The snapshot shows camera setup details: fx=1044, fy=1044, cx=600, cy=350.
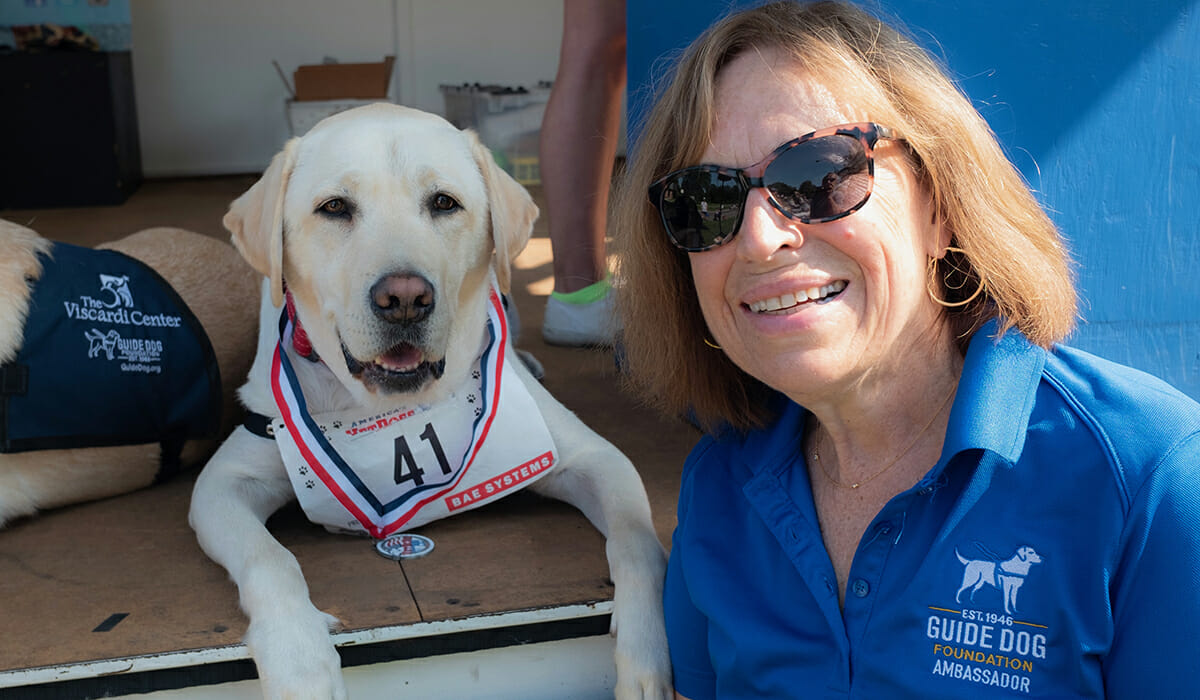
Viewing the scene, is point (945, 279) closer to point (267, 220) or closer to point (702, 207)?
point (702, 207)

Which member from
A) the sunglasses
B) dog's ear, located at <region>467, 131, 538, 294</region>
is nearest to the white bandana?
dog's ear, located at <region>467, 131, 538, 294</region>

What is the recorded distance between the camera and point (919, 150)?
139cm

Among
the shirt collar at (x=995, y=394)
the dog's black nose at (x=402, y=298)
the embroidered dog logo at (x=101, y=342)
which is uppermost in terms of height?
the shirt collar at (x=995, y=394)

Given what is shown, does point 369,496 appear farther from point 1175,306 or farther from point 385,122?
point 1175,306

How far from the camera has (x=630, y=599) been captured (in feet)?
6.33

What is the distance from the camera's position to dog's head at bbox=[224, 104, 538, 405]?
83.9 inches

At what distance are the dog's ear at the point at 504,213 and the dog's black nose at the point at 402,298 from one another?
11.5 inches

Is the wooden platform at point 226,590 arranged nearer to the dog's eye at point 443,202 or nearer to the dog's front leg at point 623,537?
the dog's front leg at point 623,537

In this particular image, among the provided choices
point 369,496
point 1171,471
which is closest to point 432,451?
point 369,496

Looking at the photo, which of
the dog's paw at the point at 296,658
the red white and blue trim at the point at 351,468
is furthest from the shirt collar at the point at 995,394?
the red white and blue trim at the point at 351,468

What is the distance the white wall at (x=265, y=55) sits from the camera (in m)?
7.86

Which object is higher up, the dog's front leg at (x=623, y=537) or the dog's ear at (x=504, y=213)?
the dog's ear at (x=504, y=213)

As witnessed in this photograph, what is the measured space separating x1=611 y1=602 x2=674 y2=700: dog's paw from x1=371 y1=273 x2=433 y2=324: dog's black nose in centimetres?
74

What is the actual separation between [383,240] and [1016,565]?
1368 mm
